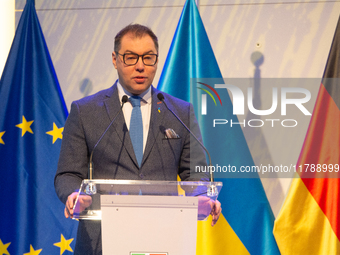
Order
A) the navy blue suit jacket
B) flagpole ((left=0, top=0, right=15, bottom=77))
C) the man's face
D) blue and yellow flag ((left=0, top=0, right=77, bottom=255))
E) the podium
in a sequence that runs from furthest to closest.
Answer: flagpole ((left=0, top=0, right=15, bottom=77))
blue and yellow flag ((left=0, top=0, right=77, bottom=255))
the man's face
the navy blue suit jacket
the podium

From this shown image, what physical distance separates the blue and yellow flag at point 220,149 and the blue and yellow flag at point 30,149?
38.7 inches

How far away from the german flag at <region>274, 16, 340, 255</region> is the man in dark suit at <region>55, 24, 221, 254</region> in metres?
1.27

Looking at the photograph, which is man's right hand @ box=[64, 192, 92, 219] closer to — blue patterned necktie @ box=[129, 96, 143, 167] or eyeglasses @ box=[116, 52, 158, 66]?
blue patterned necktie @ box=[129, 96, 143, 167]

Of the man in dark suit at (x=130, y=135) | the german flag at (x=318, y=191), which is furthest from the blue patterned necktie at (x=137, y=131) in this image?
the german flag at (x=318, y=191)

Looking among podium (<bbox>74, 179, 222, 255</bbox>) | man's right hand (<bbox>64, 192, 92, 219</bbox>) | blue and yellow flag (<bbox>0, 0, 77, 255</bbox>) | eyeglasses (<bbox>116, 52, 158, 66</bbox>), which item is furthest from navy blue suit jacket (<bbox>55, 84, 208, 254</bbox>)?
blue and yellow flag (<bbox>0, 0, 77, 255</bbox>)

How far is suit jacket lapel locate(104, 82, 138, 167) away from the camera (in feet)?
6.11

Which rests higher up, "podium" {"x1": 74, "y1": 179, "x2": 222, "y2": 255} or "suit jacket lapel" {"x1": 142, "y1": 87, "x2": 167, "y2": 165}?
"suit jacket lapel" {"x1": 142, "y1": 87, "x2": 167, "y2": 165}

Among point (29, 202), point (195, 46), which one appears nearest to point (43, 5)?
point (195, 46)

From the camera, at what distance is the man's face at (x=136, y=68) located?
6.54 ft

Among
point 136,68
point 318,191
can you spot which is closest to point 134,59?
point 136,68

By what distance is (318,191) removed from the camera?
2.91 m

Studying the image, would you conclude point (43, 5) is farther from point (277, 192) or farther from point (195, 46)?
point (277, 192)

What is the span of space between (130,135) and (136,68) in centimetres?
34

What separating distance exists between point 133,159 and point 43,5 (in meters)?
2.46
